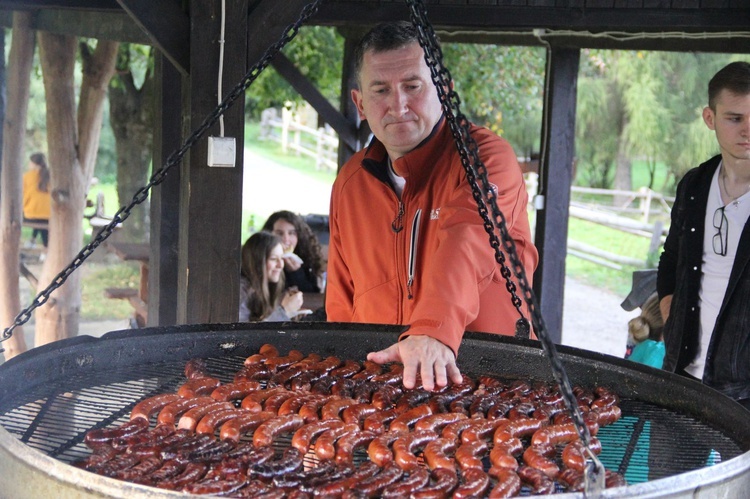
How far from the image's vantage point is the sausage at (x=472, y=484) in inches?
80.6

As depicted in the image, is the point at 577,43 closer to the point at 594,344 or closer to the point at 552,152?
the point at 552,152

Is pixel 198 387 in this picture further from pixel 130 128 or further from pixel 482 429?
pixel 130 128

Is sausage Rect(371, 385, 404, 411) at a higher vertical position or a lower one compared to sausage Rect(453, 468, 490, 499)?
higher

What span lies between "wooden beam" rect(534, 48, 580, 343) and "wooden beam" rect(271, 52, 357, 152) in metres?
1.78

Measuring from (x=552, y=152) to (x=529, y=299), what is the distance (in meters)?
5.03

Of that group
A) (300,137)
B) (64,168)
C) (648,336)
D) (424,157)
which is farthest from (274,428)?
(300,137)

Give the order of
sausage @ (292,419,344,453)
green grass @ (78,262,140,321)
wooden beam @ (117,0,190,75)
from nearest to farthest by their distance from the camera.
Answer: sausage @ (292,419,344,453), wooden beam @ (117,0,190,75), green grass @ (78,262,140,321)

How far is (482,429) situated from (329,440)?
467 millimetres

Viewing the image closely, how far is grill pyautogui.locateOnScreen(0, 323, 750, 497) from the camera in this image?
2002mm

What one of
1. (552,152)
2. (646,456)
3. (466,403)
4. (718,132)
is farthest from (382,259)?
(552,152)

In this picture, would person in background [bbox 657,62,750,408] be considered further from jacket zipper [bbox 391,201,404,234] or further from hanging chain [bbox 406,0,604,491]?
jacket zipper [bbox 391,201,404,234]

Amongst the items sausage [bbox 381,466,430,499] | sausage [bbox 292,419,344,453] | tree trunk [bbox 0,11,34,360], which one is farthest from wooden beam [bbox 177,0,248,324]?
tree trunk [bbox 0,11,34,360]

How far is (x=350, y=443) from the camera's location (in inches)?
95.0

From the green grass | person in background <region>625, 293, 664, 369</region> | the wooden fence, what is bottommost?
the green grass
